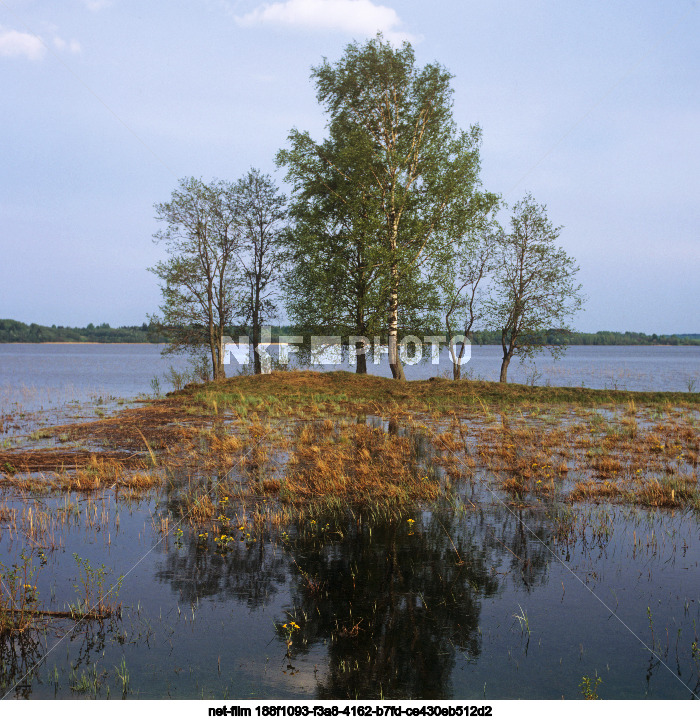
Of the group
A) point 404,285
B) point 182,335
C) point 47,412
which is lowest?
point 47,412

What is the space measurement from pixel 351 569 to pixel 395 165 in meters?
27.1

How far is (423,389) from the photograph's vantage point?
30.0 meters

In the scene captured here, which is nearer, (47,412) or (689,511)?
(689,511)

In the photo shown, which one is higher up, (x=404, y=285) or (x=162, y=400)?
(x=404, y=285)

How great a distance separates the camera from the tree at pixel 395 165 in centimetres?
3184

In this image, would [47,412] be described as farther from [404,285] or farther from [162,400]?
[404,285]

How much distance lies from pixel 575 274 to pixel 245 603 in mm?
34957

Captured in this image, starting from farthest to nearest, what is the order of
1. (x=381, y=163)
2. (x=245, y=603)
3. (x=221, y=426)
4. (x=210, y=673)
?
(x=381, y=163) < (x=221, y=426) < (x=245, y=603) < (x=210, y=673)

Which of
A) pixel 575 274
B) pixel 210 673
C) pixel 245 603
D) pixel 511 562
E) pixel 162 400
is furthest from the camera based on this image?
pixel 575 274

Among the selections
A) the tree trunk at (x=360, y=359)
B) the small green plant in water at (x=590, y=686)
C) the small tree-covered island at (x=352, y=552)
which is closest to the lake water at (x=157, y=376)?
the tree trunk at (x=360, y=359)

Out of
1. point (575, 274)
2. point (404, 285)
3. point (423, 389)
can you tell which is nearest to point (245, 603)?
point (423, 389)

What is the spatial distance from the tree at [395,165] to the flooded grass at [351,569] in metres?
17.0

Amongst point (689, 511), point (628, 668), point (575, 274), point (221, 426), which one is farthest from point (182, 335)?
point (628, 668)

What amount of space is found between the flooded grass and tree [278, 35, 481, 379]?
16956 millimetres
